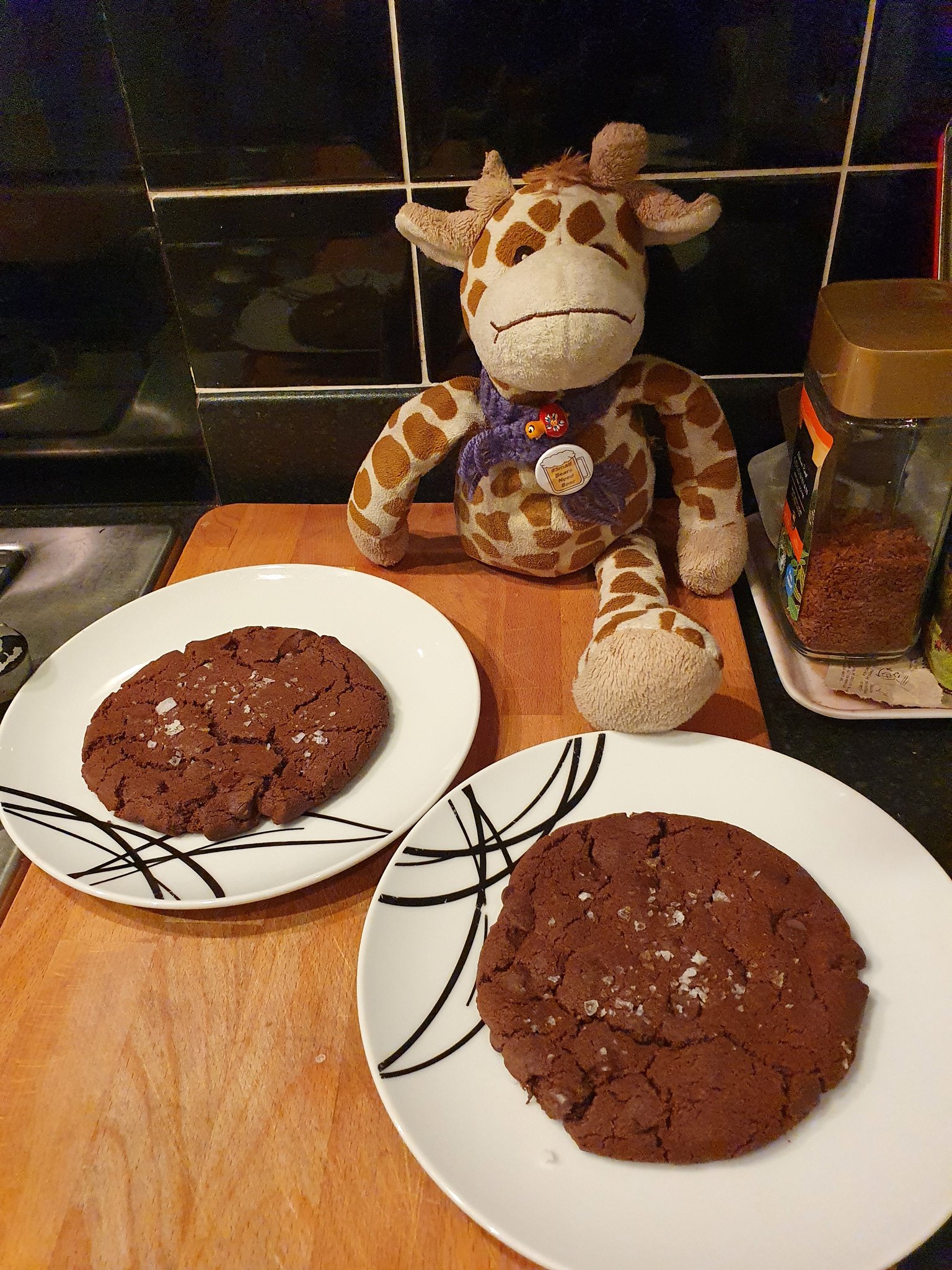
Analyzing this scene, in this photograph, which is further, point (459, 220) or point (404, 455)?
point (404, 455)

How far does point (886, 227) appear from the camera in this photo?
31.3 inches

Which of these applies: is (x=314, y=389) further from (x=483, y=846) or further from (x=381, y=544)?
(x=483, y=846)

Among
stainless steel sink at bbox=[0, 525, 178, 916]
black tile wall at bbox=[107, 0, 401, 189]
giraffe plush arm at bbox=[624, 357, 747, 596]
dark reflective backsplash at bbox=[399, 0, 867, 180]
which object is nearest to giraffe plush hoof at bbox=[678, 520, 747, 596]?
giraffe plush arm at bbox=[624, 357, 747, 596]

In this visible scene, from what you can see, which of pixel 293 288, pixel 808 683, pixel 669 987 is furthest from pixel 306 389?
pixel 669 987

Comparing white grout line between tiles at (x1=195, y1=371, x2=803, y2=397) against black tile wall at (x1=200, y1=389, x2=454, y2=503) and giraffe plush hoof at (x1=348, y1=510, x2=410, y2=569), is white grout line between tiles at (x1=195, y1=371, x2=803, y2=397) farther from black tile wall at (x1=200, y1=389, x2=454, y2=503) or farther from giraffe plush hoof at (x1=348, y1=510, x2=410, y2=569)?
giraffe plush hoof at (x1=348, y1=510, x2=410, y2=569)

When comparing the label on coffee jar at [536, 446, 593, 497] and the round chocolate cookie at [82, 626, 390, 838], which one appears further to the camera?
the label on coffee jar at [536, 446, 593, 497]

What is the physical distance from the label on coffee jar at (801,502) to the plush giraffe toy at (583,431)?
62 mm

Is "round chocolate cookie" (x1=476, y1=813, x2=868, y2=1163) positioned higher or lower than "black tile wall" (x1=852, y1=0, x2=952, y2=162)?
lower

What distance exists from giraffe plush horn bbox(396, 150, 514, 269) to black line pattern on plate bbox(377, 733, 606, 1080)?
422mm

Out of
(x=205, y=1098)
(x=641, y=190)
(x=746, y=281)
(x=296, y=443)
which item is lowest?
(x=205, y=1098)

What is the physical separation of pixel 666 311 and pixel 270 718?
1.81ft

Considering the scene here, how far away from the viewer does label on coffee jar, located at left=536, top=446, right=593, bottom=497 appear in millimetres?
770

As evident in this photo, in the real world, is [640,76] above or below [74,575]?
above

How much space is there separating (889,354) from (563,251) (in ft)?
0.81
